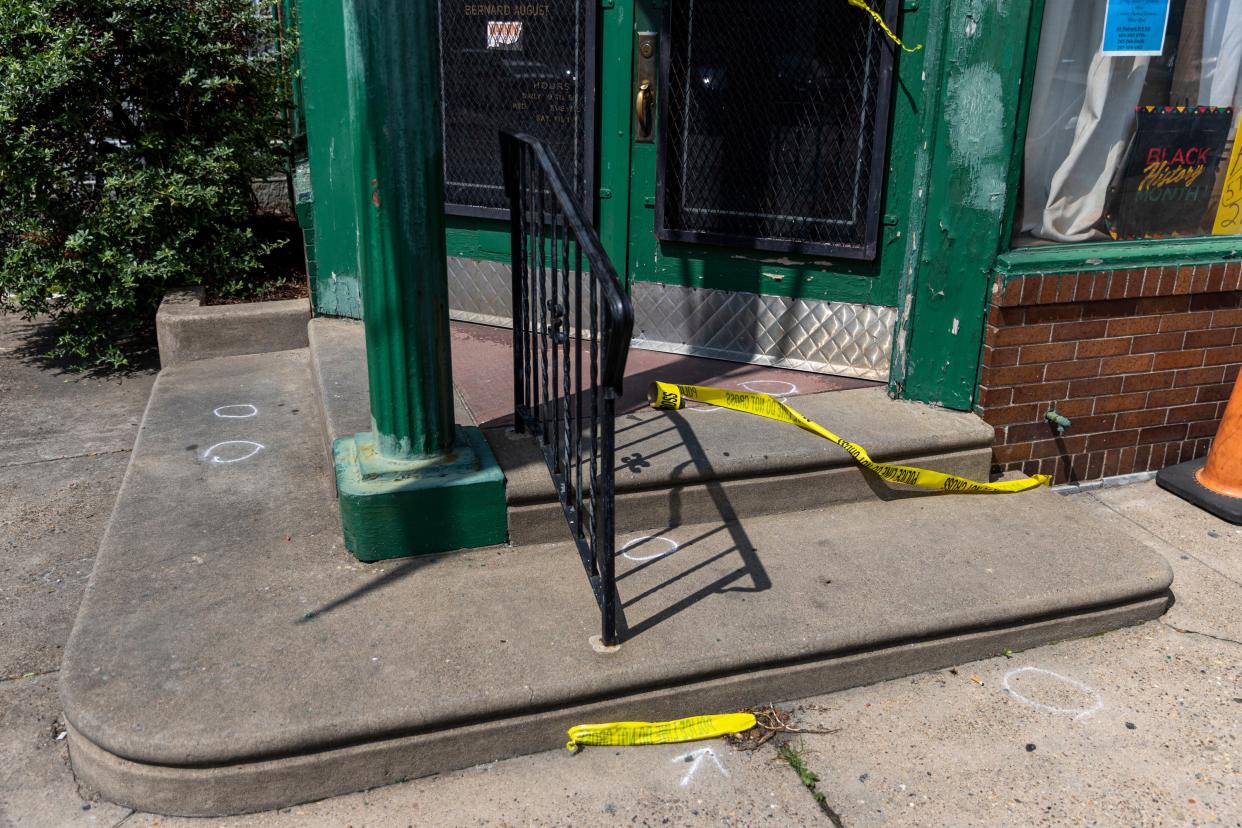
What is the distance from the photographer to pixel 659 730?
107 inches

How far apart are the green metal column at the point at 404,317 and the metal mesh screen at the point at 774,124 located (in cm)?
177

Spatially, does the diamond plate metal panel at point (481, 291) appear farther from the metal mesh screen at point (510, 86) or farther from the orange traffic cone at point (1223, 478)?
the orange traffic cone at point (1223, 478)

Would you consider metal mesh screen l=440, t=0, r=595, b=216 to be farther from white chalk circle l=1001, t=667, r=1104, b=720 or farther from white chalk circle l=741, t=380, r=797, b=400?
white chalk circle l=1001, t=667, r=1104, b=720

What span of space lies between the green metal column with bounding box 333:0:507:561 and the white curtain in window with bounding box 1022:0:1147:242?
228 cm

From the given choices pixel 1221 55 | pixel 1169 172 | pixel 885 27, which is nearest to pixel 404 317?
pixel 885 27

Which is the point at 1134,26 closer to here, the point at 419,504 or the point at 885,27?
the point at 885,27

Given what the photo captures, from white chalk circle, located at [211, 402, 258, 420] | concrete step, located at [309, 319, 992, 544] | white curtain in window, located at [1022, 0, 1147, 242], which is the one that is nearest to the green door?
white curtain in window, located at [1022, 0, 1147, 242]

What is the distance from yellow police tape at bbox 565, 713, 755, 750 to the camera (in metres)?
2.67

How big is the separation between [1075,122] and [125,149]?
4.46 meters

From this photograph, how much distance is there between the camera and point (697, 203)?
15.1ft

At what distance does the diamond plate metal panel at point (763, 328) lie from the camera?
448 cm

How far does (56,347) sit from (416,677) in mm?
3965

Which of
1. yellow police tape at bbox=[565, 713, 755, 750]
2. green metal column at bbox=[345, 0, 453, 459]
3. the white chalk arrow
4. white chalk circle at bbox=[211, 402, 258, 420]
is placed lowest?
the white chalk arrow

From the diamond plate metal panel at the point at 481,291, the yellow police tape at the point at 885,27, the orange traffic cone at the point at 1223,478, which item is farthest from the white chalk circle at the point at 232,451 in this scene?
the orange traffic cone at the point at 1223,478
